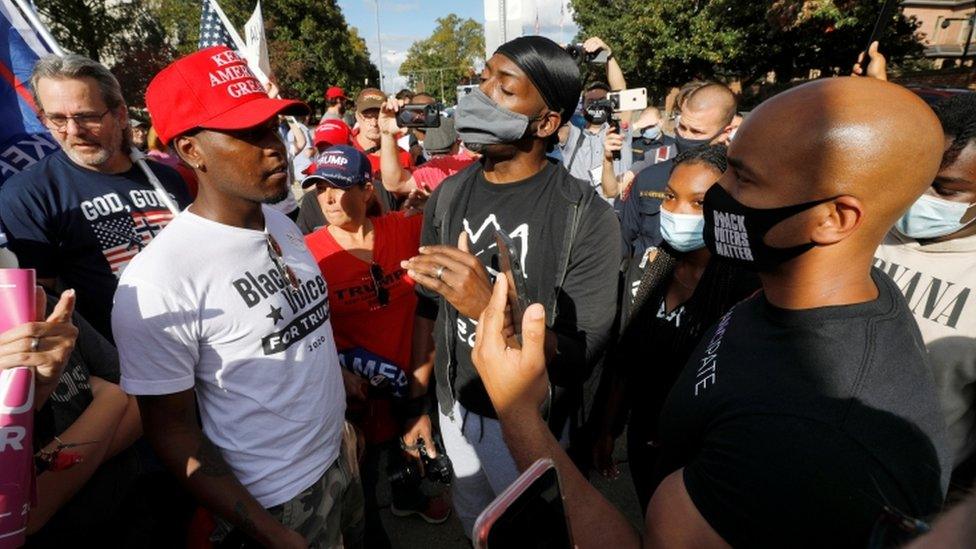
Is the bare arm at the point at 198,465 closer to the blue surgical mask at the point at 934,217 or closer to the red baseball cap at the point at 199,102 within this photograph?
the red baseball cap at the point at 199,102

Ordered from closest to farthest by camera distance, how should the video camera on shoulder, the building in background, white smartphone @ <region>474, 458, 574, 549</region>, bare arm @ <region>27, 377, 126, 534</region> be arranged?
white smartphone @ <region>474, 458, 574, 549</region>, bare arm @ <region>27, 377, 126, 534</region>, the video camera on shoulder, the building in background

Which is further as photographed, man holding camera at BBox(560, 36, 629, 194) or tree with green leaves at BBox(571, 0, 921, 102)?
tree with green leaves at BBox(571, 0, 921, 102)

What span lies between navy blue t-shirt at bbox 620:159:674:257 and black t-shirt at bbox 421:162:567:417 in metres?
1.64

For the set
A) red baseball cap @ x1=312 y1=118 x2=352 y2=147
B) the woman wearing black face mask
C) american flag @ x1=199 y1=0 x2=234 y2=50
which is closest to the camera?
the woman wearing black face mask

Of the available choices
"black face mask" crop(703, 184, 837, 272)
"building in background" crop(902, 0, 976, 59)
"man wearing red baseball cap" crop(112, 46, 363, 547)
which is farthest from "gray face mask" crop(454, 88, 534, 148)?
"building in background" crop(902, 0, 976, 59)

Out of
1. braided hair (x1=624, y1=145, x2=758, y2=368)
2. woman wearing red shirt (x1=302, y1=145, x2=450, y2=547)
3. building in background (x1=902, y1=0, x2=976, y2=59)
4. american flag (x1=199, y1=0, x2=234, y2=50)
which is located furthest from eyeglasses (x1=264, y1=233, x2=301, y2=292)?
building in background (x1=902, y1=0, x2=976, y2=59)

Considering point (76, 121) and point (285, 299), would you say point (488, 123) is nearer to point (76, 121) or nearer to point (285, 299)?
point (285, 299)

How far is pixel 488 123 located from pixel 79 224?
2.25 metres

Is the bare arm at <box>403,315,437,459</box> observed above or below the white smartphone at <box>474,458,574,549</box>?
below

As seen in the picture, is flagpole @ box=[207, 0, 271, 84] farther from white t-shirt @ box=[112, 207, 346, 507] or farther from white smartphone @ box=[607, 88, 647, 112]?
white smartphone @ box=[607, 88, 647, 112]

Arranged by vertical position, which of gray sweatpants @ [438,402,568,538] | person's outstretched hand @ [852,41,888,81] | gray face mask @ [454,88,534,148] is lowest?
gray sweatpants @ [438,402,568,538]

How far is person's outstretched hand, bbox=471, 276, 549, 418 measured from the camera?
3.71 ft

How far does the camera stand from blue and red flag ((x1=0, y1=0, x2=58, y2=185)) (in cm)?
249

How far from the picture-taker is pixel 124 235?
Result: 2.55 meters
